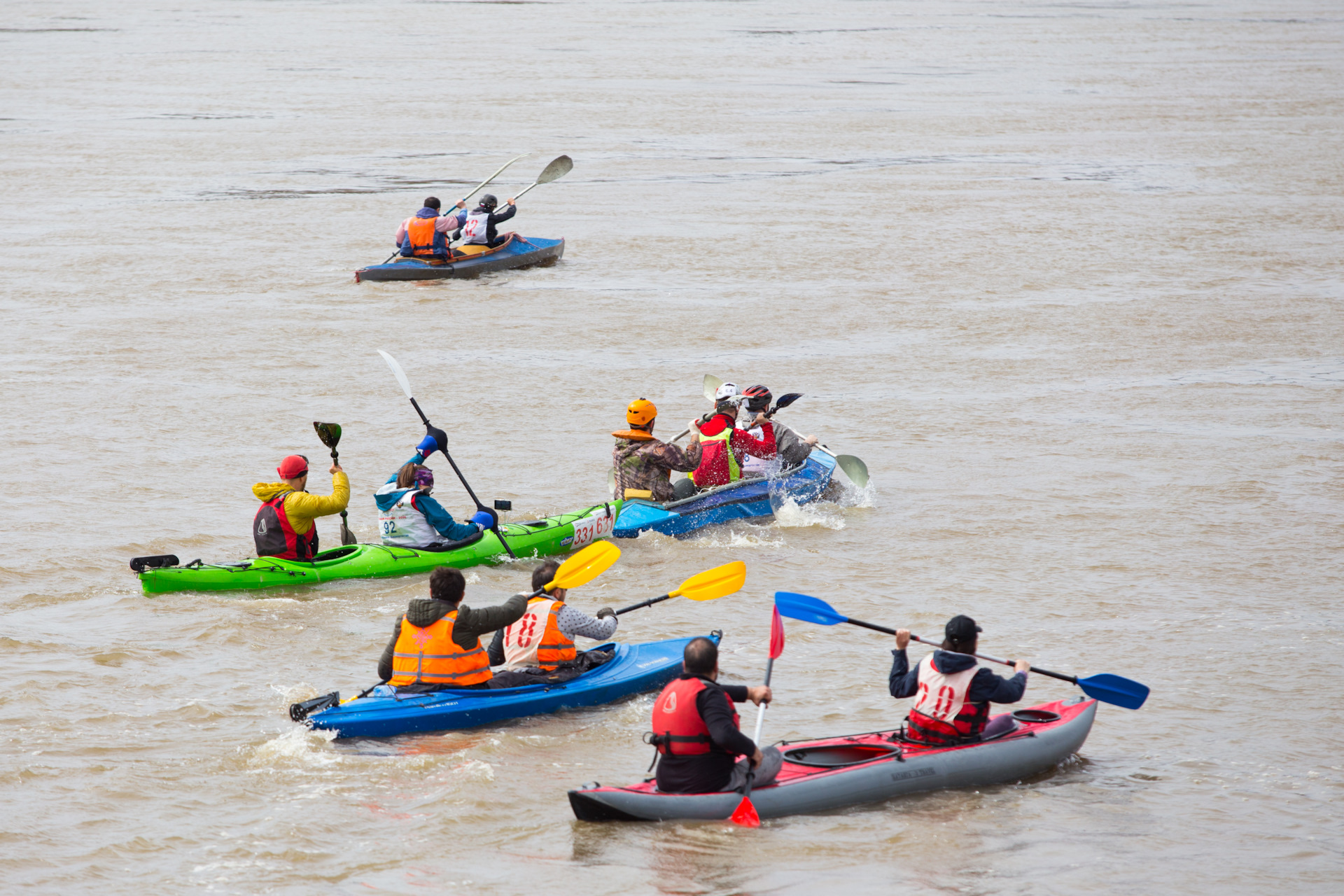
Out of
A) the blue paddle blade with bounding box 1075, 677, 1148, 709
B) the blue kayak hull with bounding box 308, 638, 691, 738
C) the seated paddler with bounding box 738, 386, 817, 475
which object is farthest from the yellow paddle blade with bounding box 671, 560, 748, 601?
the seated paddler with bounding box 738, 386, 817, 475

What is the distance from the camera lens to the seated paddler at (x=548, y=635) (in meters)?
7.86

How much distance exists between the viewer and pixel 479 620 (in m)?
7.45

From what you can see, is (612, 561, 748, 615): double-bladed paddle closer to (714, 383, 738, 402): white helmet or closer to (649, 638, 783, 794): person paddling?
(649, 638, 783, 794): person paddling

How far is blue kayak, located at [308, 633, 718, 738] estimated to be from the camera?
289 inches

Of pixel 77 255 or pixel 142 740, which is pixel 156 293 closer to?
pixel 77 255

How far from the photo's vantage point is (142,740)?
7582mm

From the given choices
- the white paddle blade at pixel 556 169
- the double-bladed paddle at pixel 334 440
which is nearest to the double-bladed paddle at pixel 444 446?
the double-bladed paddle at pixel 334 440

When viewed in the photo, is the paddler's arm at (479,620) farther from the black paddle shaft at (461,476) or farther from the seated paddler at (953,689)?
the black paddle shaft at (461,476)

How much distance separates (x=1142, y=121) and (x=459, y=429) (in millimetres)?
27547

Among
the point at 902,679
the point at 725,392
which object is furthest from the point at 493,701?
the point at 725,392

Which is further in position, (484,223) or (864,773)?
(484,223)

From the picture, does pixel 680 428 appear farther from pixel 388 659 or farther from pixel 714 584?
pixel 388 659

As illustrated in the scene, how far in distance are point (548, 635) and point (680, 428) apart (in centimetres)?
670

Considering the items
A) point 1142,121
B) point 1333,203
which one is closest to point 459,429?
point 1333,203
